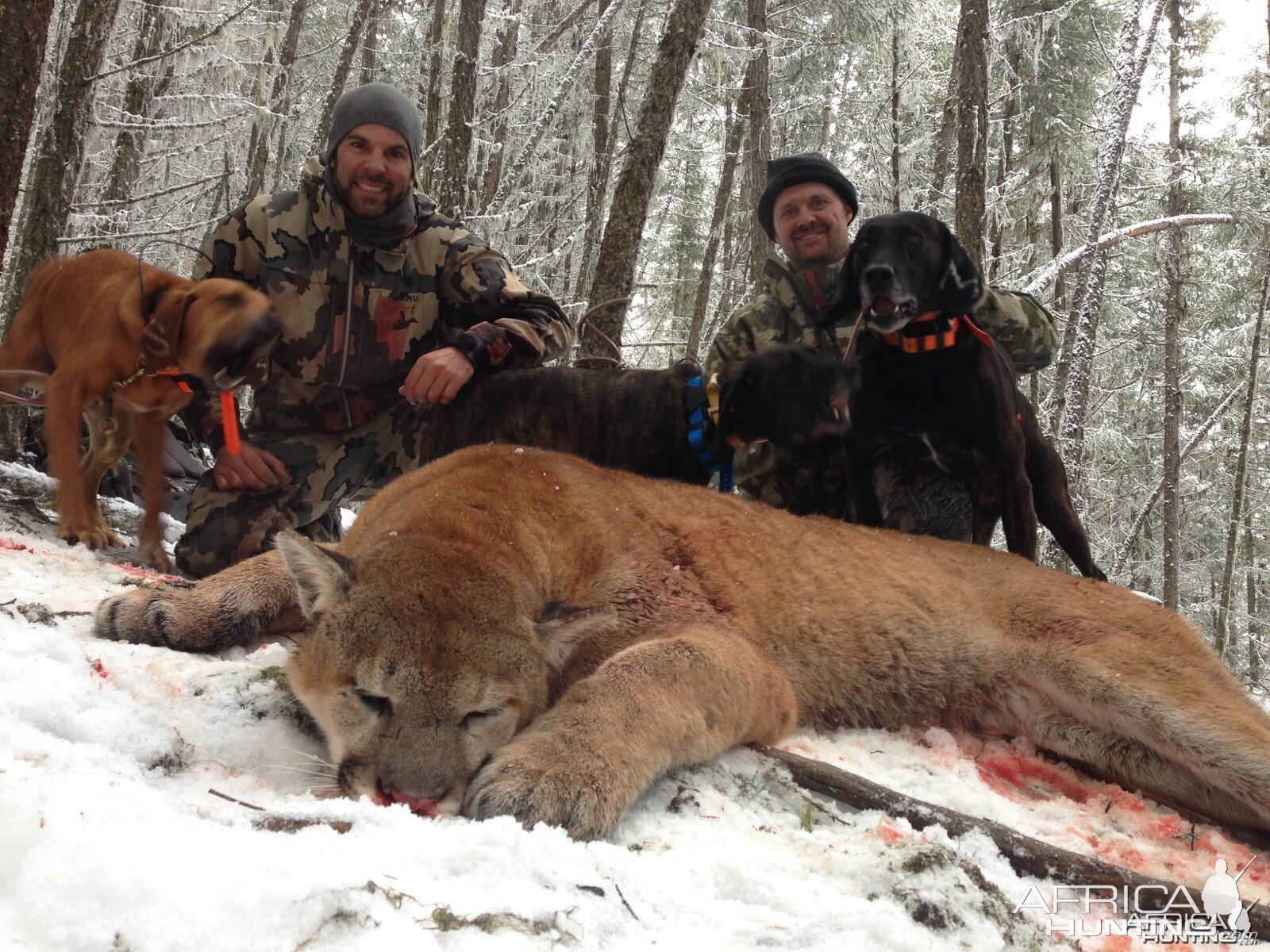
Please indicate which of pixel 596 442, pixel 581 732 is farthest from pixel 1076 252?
pixel 581 732

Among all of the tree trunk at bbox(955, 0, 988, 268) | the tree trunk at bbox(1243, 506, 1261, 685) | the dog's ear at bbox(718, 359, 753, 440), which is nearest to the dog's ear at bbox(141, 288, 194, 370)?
the dog's ear at bbox(718, 359, 753, 440)

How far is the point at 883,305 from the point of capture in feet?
15.6

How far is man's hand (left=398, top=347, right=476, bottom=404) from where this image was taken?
4.90 m

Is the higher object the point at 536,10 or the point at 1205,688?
the point at 536,10

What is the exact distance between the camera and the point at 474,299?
5.62 metres

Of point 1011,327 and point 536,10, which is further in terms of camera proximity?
point 536,10

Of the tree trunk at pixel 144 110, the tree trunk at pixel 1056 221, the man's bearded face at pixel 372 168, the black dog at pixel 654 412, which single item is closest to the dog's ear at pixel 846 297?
the black dog at pixel 654 412

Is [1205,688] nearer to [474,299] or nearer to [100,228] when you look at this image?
[474,299]

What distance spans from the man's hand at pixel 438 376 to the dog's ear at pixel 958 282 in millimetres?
2897

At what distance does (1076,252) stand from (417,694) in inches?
A: 455

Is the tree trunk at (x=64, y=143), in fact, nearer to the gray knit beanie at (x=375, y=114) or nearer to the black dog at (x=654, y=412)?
the gray knit beanie at (x=375, y=114)

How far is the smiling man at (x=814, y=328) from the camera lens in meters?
5.75

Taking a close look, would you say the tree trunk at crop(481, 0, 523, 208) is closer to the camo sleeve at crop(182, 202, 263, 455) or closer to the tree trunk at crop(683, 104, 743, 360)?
the tree trunk at crop(683, 104, 743, 360)

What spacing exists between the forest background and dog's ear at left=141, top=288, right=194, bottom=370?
81cm
